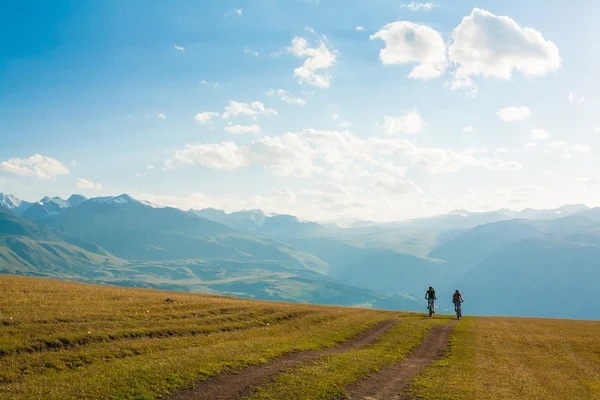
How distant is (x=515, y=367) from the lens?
2889 cm

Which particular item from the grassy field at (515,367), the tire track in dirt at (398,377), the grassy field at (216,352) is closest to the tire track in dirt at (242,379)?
the grassy field at (216,352)

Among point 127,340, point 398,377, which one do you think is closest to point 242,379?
point 398,377

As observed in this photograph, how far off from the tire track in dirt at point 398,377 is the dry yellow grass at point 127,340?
23.8 feet

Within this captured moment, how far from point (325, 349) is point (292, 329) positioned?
301 inches

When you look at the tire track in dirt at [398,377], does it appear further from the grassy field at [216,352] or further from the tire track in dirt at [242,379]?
the tire track in dirt at [242,379]

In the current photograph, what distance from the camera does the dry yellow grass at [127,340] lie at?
19484 mm

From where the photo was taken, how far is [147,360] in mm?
23797

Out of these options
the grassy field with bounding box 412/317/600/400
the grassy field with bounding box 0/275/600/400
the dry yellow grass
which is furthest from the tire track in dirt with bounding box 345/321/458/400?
the dry yellow grass

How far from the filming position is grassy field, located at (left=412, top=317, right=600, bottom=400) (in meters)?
22.4

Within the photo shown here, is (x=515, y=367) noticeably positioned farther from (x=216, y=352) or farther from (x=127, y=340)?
(x=127, y=340)

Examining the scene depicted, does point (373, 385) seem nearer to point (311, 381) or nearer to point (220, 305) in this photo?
point (311, 381)

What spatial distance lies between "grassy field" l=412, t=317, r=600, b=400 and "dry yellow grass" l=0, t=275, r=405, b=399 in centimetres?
1090

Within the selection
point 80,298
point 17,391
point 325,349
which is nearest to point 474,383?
point 325,349

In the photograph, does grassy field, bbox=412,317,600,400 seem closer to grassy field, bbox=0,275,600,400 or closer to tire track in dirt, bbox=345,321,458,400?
grassy field, bbox=0,275,600,400
